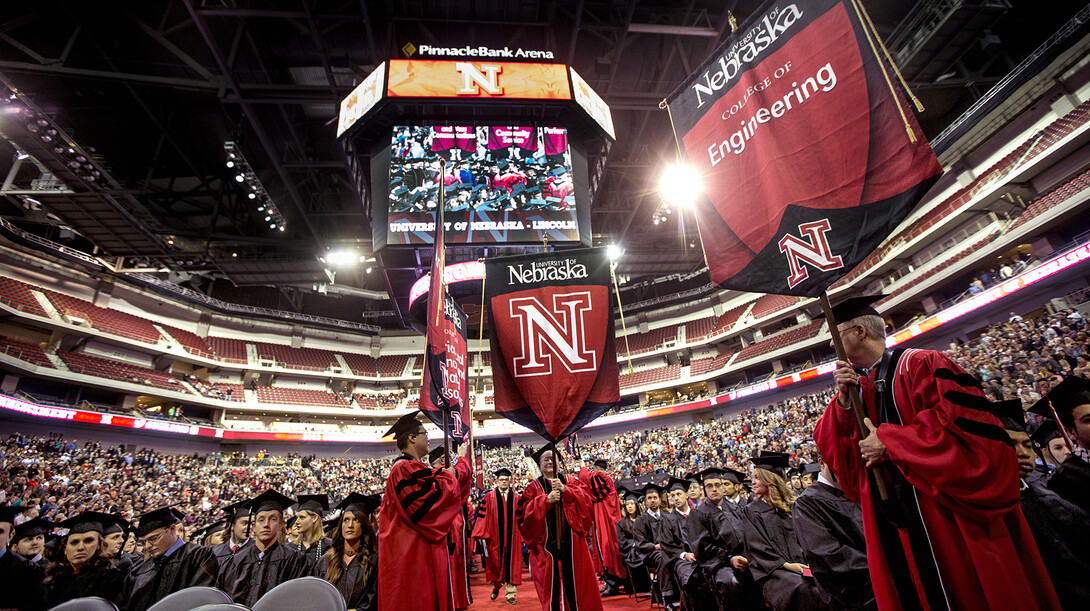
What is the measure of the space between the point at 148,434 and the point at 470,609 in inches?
1012

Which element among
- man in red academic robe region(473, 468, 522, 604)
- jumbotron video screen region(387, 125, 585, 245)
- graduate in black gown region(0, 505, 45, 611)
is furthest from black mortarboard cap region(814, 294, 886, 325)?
jumbotron video screen region(387, 125, 585, 245)

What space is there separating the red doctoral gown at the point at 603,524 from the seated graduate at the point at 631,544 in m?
0.22

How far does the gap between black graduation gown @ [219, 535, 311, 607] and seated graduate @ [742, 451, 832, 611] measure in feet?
13.9

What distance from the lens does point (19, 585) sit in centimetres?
397

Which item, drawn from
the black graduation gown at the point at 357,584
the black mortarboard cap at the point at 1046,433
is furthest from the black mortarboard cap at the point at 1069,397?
the black graduation gown at the point at 357,584

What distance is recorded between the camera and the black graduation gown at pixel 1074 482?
2.83m

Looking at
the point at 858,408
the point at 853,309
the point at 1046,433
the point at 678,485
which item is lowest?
the point at 678,485

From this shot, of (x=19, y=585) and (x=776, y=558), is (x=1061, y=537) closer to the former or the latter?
(x=776, y=558)

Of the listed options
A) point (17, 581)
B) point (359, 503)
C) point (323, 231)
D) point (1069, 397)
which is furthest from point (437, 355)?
point (323, 231)

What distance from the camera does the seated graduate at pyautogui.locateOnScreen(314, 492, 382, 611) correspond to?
4.16 metres

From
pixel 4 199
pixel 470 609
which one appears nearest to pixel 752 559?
pixel 470 609

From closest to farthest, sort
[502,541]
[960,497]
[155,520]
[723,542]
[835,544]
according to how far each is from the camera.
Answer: [960,497] → [835,544] → [155,520] → [723,542] → [502,541]

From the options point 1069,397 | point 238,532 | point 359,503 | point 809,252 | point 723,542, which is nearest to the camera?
point 809,252

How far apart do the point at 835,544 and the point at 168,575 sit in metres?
5.59
